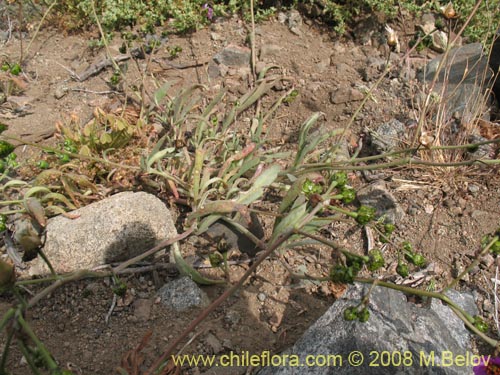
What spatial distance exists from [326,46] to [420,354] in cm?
250

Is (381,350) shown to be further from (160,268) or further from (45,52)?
(45,52)

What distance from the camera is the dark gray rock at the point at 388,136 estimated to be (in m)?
2.73

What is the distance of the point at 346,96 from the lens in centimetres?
311

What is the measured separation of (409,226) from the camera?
245 centimetres

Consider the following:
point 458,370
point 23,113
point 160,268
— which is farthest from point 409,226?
point 23,113

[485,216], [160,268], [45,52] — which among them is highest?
[45,52]

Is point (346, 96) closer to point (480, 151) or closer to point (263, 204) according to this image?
point (480, 151)

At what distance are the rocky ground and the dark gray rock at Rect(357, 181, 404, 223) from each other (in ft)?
0.04

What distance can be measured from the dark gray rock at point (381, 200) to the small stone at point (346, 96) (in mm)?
779

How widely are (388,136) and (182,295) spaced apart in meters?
1.55

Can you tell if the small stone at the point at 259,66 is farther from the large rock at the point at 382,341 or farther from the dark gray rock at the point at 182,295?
the large rock at the point at 382,341

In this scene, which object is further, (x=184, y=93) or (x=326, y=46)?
(x=326, y=46)

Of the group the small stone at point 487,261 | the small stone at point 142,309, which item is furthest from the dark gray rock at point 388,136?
the small stone at point 142,309

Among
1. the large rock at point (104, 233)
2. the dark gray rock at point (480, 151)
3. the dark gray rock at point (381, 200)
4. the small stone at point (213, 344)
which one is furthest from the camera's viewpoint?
the dark gray rock at point (480, 151)
